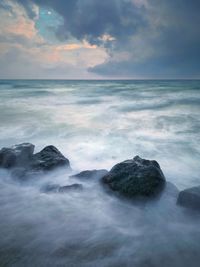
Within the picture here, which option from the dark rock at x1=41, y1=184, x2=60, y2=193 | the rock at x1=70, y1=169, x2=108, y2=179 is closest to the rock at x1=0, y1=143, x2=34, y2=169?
the dark rock at x1=41, y1=184, x2=60, y2=193

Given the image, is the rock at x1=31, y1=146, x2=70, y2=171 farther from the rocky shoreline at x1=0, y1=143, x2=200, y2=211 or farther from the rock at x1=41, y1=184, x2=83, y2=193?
the rock at x1=41, y1=184, x2=83, y2=193

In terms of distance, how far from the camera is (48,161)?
5.09 metres

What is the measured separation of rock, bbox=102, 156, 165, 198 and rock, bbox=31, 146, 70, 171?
1.34 m

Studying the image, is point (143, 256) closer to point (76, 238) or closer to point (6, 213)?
point (76, 238)

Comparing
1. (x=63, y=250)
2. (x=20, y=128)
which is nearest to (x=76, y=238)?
(x=63, y=250)

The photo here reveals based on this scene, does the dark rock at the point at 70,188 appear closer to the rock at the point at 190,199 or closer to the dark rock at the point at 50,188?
the dark rock at the point at 50,188

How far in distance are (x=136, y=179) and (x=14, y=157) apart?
3.02 m

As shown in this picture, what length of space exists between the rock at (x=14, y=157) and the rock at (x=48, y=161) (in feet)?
0.82

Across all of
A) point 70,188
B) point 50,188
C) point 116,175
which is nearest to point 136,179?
point 116,175

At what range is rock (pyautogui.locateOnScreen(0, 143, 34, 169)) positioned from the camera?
510 centimetres

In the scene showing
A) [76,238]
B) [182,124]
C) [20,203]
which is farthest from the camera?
[182,124]

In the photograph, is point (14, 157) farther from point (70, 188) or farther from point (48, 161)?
point (70, 188)

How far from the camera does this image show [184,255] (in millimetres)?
2734

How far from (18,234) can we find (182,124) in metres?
9.76
